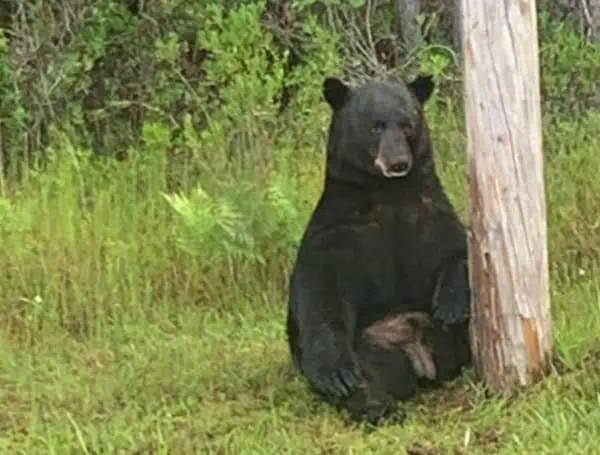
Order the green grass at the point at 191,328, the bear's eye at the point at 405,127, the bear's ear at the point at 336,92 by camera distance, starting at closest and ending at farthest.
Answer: the green grass at the point at 191,328, the bear's eye at the point at 405,127, the bear's ear at the point at 336,92

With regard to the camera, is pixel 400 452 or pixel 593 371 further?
pixel 593 371

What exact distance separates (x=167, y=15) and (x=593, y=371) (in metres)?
5.42

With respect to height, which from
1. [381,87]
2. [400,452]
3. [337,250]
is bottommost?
[400,452]

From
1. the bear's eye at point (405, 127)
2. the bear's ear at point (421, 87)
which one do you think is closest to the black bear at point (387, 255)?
the bear's eye at point (405, 127)

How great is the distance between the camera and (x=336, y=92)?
5973mm

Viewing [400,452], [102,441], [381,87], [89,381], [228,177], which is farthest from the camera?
[228,177]

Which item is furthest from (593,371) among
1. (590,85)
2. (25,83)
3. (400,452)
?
(25,83)

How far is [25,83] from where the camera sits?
9.70 metres

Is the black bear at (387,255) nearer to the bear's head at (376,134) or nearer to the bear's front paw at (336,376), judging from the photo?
the bear's head at (376,134)

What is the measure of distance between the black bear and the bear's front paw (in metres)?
0.12

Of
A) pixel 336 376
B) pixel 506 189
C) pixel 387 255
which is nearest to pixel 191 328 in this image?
pixel 387 255

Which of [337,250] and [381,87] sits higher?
[381,87]

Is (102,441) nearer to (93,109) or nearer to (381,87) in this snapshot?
(381,87)

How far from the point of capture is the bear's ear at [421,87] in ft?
19.8
